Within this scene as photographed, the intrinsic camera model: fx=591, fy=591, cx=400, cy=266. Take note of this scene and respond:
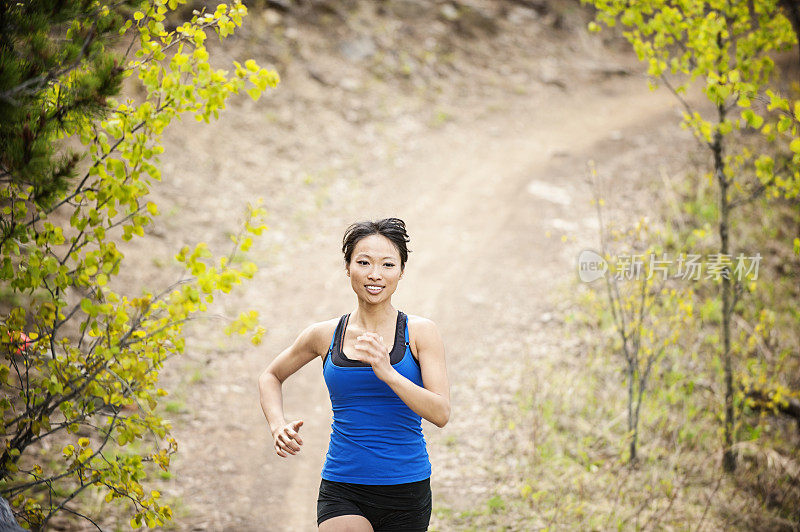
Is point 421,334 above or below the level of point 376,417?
above

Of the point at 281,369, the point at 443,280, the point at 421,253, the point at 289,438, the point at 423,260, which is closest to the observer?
the point at 289,438

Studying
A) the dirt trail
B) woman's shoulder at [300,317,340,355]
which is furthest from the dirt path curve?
woman's shoulder at [300,317,340,355]

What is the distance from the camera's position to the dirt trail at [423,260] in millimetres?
5734

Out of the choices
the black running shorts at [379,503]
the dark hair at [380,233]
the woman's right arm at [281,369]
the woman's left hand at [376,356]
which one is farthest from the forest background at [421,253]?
the black running shorts at [379,503]

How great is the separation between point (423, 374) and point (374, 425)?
31cm

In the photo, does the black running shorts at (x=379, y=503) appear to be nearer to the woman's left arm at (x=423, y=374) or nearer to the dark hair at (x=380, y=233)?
the woman's left arm at (x=423, y=374)

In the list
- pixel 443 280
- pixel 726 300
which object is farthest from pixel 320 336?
pixel 443 280

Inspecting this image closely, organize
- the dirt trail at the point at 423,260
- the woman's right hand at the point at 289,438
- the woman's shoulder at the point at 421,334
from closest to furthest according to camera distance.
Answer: the woman's right hand at the point at 289,438 → the woman's shoulder at the point at 421,334 → the dirt trail at the point at 423,260

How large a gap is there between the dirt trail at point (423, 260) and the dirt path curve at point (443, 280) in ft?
0.08

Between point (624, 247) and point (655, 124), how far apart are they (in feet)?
16.8

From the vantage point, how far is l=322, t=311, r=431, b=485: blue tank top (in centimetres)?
254

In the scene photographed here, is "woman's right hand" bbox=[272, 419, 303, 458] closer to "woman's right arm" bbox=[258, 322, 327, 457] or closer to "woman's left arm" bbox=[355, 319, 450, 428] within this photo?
"woman's right arm" bbox=[258, 322, 327, 457]

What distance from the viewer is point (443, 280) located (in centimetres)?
898

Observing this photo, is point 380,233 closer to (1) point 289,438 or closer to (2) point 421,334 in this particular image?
(2) point 421,334
